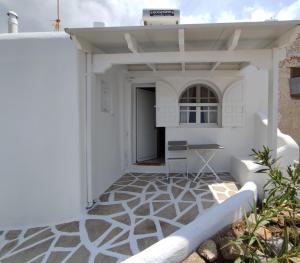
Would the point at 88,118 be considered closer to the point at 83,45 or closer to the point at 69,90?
the point at 69,90

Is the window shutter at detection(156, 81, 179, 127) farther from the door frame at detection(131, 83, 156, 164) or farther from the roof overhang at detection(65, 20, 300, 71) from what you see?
the roof overhang at detection(65, 20, 300, 71)

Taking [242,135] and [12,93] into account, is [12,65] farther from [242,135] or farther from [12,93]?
[242,135]

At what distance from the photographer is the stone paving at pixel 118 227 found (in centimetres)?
292

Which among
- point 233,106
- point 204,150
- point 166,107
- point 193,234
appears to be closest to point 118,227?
point 193,234

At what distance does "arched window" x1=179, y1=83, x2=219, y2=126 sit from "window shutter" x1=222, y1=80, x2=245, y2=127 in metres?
0.37

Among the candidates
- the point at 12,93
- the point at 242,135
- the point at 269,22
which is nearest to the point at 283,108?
the point at 242,135

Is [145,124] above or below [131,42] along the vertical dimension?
below

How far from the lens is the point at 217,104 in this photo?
6.56 meters

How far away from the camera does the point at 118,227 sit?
345 cm

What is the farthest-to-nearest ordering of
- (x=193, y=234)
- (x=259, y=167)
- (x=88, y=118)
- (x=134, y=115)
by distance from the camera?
(x=134, y=115) < (x=259, y=167) < (x=88, y=118) < (x=193, y=234)

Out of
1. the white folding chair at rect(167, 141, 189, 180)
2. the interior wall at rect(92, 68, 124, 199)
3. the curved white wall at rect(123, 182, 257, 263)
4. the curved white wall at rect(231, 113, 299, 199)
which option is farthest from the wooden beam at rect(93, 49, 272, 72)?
the white folding chair at rect(167, 141, 189, 180)

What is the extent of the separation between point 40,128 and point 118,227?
7.05ft

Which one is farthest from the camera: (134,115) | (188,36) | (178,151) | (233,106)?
(134,115)

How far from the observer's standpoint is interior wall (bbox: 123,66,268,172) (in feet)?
20.9
